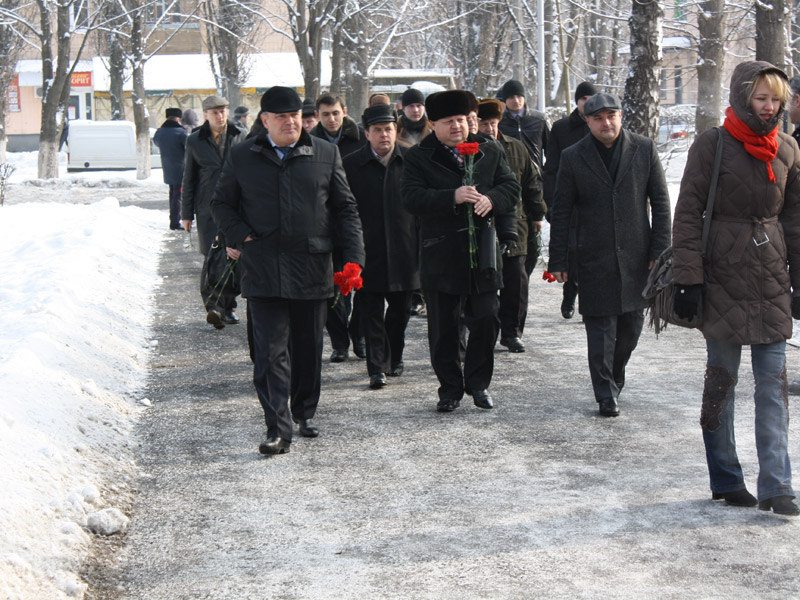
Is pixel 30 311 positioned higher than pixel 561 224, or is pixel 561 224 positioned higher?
pixel 561 224

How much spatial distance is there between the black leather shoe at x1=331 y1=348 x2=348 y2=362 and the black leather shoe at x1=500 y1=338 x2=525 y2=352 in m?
1.28

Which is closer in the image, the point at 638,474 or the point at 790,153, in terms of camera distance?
the point at 790,153

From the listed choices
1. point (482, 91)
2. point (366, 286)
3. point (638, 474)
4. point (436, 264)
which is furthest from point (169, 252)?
point (482, 91)

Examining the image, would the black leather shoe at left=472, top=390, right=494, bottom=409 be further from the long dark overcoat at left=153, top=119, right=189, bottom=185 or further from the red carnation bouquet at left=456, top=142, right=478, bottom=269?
the long dark overcoat at left=153, top=119, right=189, bottom=185

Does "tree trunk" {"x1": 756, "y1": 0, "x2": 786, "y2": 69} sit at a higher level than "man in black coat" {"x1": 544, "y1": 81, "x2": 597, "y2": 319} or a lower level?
higher

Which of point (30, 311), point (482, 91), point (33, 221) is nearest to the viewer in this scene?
point (30, 311)

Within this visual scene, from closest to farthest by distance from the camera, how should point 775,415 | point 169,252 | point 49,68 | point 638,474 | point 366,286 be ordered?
point 775,415 → point 638,474 → point 366,286 → point 169,252 → point 49,68

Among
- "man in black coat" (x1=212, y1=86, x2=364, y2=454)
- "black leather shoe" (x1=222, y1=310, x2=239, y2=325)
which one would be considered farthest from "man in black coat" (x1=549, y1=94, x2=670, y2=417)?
"black leather shoe" (x1=222, y1=310, x2=239, y2=325)

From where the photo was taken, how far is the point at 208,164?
10312 millimetres

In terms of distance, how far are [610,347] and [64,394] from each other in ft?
11.0

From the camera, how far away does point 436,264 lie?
7.30 meters

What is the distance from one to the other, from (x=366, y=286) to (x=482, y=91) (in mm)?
31314

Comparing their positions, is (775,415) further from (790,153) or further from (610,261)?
(610,261)

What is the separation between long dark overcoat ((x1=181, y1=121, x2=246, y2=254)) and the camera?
33.7ft
